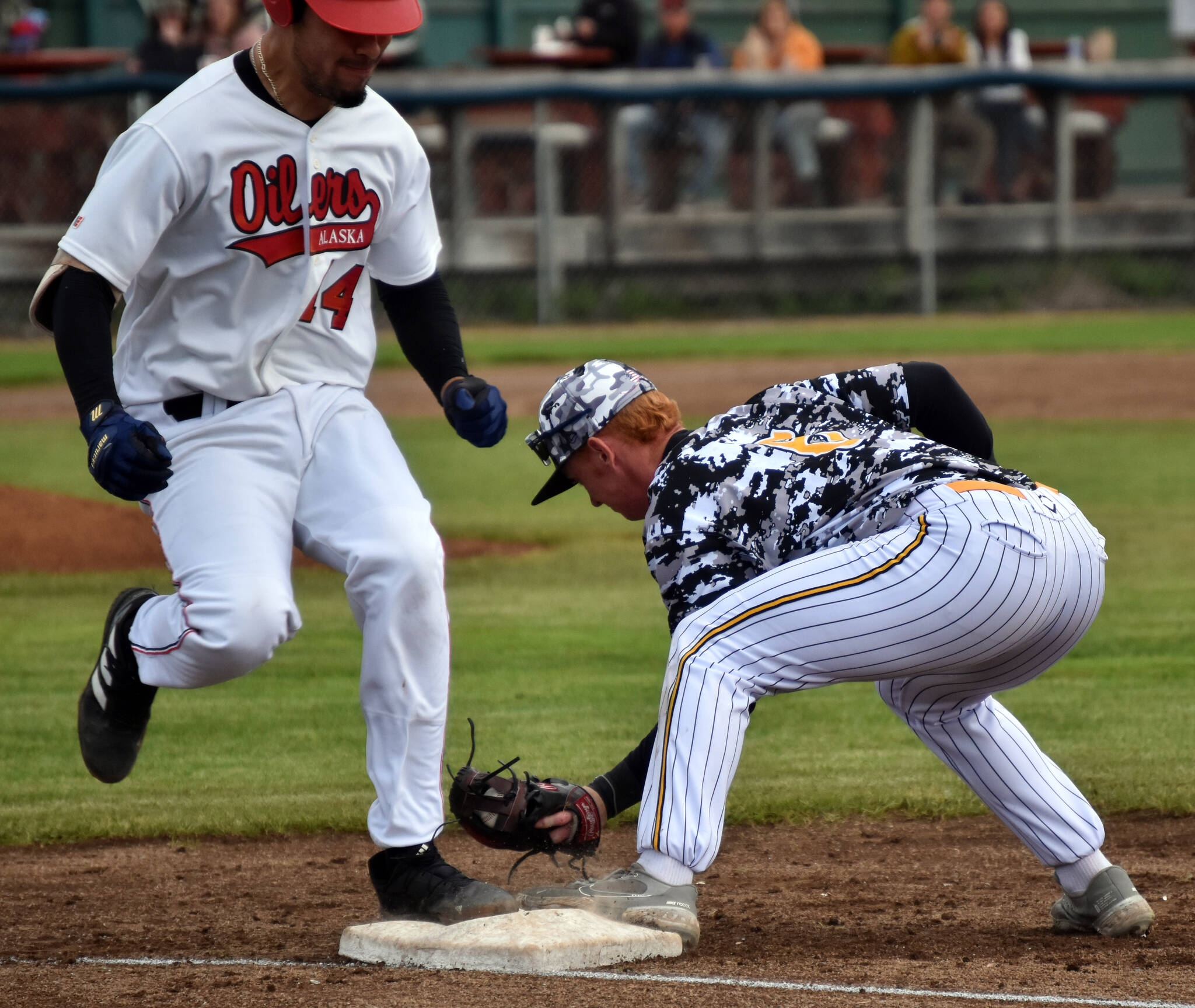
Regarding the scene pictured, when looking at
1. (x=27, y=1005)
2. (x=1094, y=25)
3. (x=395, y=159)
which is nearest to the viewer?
(x=27, y=1005)

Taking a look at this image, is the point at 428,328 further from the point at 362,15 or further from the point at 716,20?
the point at 716,20

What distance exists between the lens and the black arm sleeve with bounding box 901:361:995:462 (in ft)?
11.9

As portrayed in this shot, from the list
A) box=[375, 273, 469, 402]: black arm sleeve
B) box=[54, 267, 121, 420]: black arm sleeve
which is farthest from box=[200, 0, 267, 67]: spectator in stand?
box=[54, 267, 121, 420]: black arm sleeve

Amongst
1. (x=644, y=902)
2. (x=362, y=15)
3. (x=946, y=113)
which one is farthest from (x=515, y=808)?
(x=946, y=113)

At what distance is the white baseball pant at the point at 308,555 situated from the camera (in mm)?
3600

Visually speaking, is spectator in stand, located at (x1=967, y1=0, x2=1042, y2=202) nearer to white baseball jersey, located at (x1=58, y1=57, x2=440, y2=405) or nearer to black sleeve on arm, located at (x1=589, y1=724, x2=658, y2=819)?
white baseball jersey, located at (x1=58, y1=57, x2=440, y2=405)

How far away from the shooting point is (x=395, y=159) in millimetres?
3967

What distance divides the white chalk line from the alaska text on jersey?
144 centimetres

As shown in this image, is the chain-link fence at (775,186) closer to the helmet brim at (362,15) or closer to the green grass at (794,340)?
the green grass at (794,340)

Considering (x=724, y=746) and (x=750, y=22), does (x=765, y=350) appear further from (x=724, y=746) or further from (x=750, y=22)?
(x=724, y=746)

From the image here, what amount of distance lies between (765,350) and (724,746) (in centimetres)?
1136

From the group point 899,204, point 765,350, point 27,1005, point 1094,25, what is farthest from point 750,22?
point 27,1005

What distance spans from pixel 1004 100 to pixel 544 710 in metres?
11.6

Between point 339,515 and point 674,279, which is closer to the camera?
point 339,515
